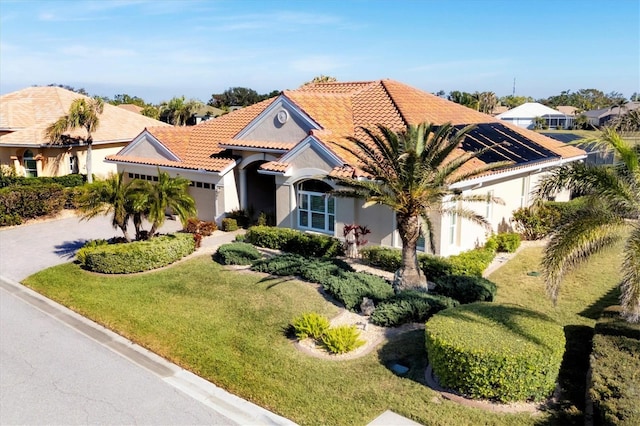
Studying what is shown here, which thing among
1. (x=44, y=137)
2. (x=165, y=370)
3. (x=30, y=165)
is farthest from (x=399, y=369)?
(x=30, y=165)

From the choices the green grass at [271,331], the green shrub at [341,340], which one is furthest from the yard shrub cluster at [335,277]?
the green shrub at [341,340]

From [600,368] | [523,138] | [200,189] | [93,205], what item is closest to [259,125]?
[200,189]

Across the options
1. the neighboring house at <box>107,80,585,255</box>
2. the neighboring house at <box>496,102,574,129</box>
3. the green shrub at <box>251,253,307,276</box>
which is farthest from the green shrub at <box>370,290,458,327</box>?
the neighboring house at <box>496,102,574,129</box>

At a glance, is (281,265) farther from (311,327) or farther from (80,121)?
(80,121)

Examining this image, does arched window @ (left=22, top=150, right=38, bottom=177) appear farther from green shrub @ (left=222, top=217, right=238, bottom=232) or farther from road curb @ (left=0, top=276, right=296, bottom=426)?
road curb @ (left=0, top=276, right=296, bottom=426)

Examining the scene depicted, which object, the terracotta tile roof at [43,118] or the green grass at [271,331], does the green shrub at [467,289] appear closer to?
the green grass at [271,331]

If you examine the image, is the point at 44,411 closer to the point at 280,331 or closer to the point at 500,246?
the point at 280,331
